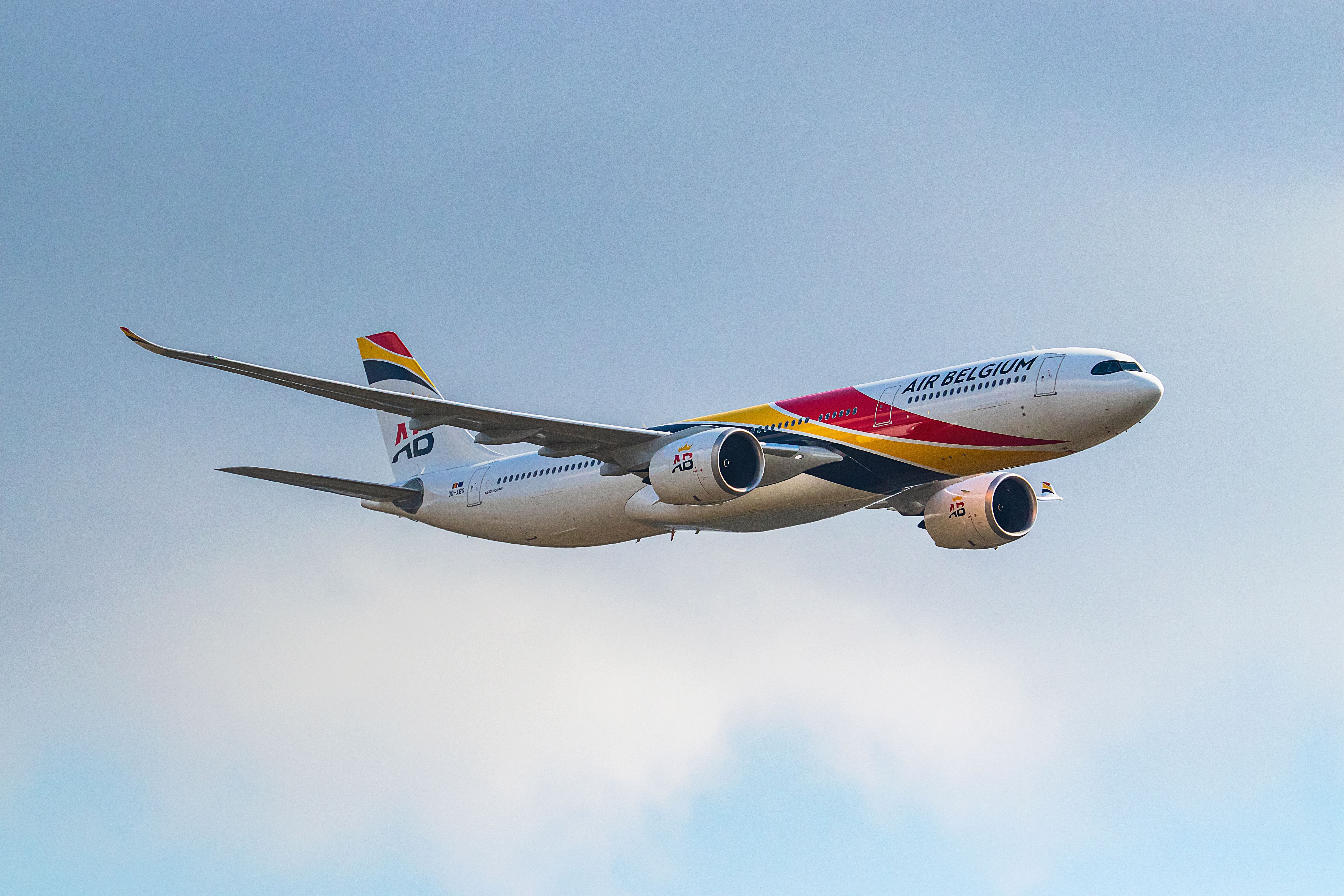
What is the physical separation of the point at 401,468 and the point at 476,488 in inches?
266

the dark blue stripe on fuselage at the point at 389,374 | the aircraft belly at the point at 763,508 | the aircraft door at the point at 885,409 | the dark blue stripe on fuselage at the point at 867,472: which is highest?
the dark blue stripe on fuselage at the point at 389,374

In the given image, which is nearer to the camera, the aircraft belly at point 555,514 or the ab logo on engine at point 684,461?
the ab logo on engine at point 684,461

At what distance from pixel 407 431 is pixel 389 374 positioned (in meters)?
2.28

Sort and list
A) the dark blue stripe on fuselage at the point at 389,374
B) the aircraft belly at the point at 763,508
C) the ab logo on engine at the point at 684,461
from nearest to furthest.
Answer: the ab logo on engine at the point at 684,461
the aircraft belly at the point at 763,508
the dark blue stripe on fuselage at the point at 389,374

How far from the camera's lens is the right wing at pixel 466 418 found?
29969mm

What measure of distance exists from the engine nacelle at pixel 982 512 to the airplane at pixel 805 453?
0.04m

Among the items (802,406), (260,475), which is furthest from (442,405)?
(802,406)

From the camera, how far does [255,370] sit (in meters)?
30.2

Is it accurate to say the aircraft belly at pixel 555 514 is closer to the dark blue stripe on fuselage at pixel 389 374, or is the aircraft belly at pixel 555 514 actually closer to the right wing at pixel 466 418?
the right wing at pixel 466 418

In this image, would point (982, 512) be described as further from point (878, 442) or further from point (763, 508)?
point (763, 508)

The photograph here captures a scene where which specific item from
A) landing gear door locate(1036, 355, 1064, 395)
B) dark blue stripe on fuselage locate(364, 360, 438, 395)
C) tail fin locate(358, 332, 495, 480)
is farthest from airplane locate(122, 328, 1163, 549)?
dark blue stripe on fuselage locate(364, 360, 438, 395)

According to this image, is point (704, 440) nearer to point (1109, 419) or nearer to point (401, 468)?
point (1109, 419)

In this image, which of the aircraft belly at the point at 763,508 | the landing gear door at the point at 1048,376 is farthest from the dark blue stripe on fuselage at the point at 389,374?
the landing gear door at the point at 1048,376

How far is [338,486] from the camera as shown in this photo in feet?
142
